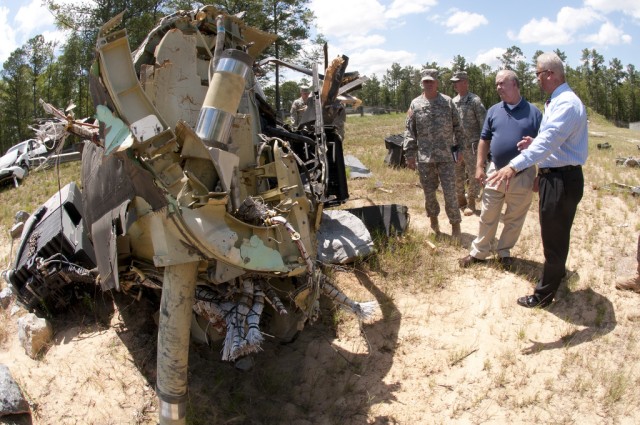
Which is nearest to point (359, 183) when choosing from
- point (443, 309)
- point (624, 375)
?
point (443, 309)

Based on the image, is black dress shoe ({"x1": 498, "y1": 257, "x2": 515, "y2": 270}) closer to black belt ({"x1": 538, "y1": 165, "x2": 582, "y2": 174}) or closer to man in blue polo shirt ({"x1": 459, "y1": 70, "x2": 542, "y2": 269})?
man in blue polo shirt ({"x1": 459, "y1": 70, "x2": 542, "y2": 269})

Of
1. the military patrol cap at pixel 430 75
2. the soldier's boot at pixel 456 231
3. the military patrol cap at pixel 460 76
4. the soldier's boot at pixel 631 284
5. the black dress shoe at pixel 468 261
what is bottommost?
the soldier's boot at pixel 631 284

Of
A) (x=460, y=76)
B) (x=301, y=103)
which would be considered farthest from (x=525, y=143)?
(x=301, y=103)

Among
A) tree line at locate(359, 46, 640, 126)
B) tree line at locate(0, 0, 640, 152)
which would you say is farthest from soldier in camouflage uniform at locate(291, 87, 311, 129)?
tree line at locate(359, 46, 640, 126)

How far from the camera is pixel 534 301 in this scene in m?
4.76

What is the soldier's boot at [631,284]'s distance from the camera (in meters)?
4.74

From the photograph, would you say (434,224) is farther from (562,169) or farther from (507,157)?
(562,169)

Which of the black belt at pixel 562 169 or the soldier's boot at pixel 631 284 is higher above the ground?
the black belt at pixel 562 169

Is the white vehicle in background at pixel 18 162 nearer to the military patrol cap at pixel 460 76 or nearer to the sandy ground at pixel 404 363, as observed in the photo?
the sandy ground at pixel 404 363

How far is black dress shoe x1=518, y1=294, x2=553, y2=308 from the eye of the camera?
15.5 feet

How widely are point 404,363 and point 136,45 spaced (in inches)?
772

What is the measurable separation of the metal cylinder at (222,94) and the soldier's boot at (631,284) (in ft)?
13.4

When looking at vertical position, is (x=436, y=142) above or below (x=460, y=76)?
below

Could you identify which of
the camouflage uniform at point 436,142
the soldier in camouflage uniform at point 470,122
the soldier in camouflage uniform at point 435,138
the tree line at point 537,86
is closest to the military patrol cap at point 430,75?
the soldier in camouflage uniform at point 435,138
